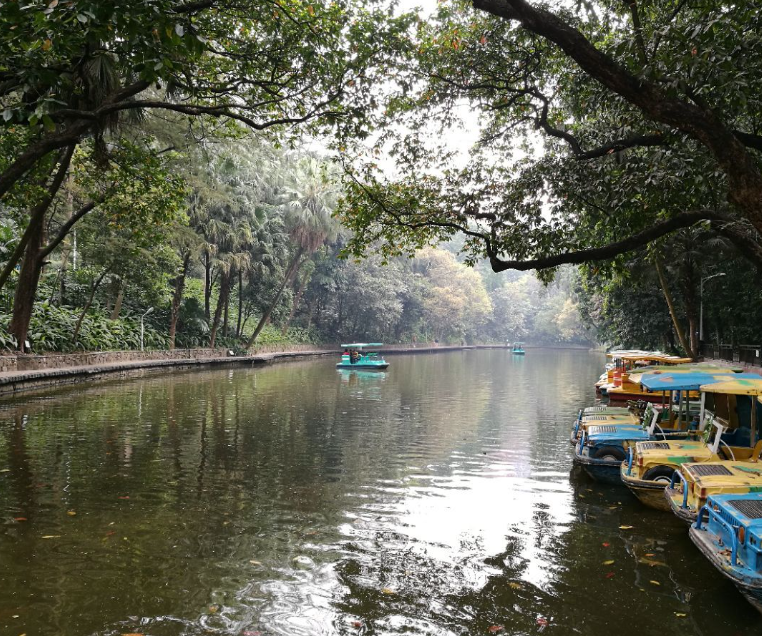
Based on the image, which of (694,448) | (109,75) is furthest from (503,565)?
(109,75)

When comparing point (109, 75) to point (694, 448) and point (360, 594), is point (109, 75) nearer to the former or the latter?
point (360, 594)

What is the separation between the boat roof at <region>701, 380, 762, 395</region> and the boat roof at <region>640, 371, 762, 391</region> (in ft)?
0.13

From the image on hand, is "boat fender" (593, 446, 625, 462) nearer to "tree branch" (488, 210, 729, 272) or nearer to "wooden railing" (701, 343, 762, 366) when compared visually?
"tree branch" (488, 210, 729, 272)

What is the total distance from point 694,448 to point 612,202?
4690 mm

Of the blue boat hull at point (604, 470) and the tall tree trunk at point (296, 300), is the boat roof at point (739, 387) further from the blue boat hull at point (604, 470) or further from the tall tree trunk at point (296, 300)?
the tall tree trunk at point (296, 300)

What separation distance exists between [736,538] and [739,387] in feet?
11.5

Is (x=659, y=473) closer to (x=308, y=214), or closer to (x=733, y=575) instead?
(x=733, y=575)

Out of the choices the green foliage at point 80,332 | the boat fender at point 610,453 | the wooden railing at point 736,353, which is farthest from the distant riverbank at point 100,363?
the wooden railing at point 736,353

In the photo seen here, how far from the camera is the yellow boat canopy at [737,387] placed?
8.29 meters

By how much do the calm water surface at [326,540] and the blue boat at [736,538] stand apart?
0.49 metres

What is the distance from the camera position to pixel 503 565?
6.75 metres

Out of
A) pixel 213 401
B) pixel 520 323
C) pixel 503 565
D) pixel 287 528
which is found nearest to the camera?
pixel 503 565

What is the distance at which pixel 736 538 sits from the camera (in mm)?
5633

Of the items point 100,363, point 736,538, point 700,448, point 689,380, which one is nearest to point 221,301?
point 100,363
